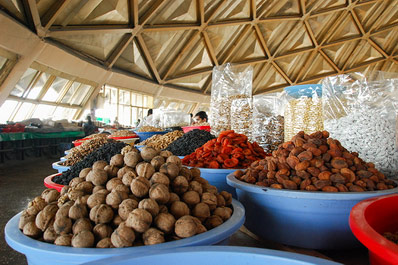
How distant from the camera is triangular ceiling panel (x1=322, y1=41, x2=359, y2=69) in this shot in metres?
13.0

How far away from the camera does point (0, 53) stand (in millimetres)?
5766

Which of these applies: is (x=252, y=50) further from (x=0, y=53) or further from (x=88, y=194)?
(x=88, y=194)

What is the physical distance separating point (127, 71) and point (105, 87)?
1.21m

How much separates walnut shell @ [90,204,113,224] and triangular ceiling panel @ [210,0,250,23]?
878 centimetres

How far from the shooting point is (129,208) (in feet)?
2.73

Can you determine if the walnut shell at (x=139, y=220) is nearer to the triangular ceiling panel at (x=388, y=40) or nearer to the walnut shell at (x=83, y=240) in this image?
the walnut shell at (x=83, y=240)

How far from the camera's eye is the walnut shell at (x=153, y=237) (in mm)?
751

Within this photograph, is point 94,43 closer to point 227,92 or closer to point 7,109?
point 7,109

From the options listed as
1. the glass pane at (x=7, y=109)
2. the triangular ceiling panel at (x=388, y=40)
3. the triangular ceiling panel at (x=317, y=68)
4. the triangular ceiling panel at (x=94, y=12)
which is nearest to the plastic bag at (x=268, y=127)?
the triangular ceiling panel at (x=94, y=12)

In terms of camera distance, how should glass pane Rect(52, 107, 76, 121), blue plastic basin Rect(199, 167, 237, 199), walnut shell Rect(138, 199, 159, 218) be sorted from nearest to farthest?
walnut shell Rect(138, 199, 159, 218) < blue plastic basin Rect(199, 167, 237, 199) < glass pane Rect(52, 107, 76, 121)

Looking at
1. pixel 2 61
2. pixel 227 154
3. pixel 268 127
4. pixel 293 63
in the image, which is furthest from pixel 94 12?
pixel 293 63

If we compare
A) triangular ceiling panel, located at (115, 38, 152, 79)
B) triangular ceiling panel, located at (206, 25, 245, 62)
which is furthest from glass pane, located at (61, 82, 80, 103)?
triangular ceiling panel, located at (206, 25, 245, 62)

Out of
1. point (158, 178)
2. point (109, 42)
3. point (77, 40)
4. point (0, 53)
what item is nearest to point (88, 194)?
point (158, 178)

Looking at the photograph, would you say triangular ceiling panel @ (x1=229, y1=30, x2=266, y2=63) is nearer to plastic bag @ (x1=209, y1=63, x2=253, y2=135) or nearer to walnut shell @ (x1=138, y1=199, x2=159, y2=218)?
plastic bag @ (x1=209, y1=63, x2=253, y2=135)
